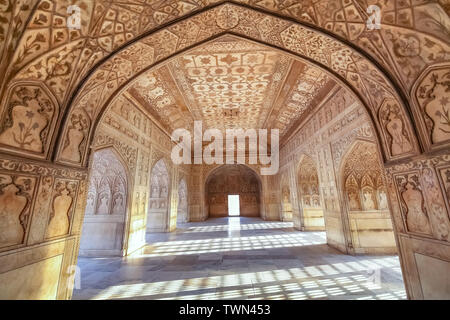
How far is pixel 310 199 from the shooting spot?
28.3ft

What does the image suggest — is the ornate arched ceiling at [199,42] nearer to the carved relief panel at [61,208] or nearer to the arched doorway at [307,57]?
the arched doorway at [307,57]

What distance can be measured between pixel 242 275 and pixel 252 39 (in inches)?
171

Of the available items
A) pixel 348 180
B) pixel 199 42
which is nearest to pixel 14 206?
pixel 199 42

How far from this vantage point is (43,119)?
2.27 m

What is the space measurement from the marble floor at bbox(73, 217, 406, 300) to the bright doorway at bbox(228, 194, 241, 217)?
12.3 metres

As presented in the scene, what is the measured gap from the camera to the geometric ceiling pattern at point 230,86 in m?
4.55

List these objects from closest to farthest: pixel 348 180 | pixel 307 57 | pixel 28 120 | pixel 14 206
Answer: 1. pixel 14 206
2. pixel 28 120
3. pixel 307 57
4. pixel 348 180

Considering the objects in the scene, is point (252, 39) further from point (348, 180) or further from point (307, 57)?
point (348, 180)

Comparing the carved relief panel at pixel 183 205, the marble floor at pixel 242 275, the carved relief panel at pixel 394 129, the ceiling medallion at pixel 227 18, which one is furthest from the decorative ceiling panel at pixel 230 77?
the carved relief panel at pixel 183 205

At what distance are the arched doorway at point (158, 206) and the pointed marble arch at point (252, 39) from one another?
587cm

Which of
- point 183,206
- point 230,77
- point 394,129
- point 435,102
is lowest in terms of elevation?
point 183,206

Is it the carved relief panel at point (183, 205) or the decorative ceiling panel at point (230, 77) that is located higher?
the decorative ceiling panel at point (230, 77)

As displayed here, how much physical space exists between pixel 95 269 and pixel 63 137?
3.27 m

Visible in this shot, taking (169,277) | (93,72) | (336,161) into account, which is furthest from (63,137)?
(336,161)
